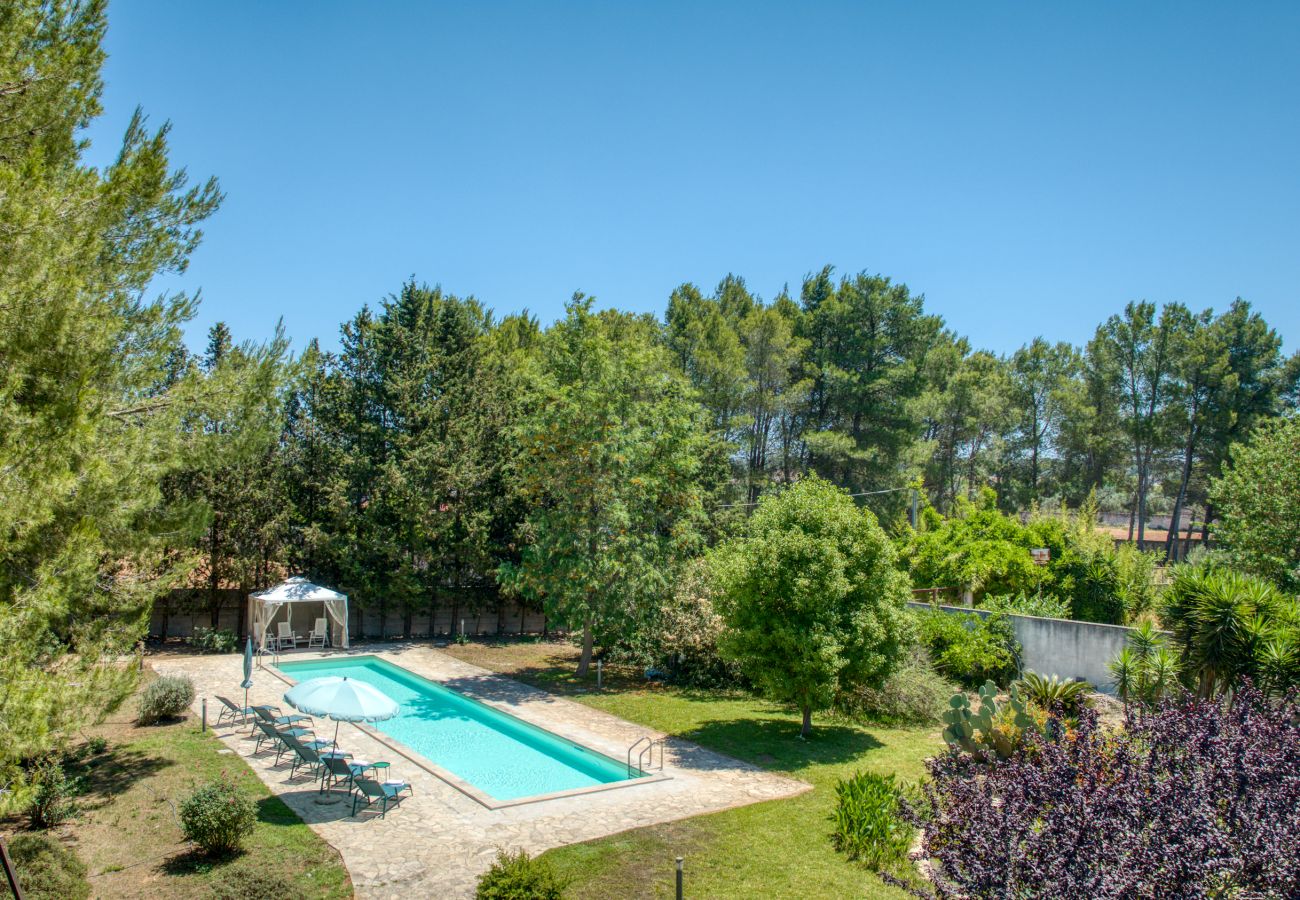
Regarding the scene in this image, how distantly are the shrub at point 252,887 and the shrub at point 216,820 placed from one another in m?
0.91

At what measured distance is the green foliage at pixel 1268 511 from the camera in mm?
23422

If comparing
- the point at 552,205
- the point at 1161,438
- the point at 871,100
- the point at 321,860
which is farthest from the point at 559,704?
the point at 1161,438

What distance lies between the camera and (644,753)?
647 inches

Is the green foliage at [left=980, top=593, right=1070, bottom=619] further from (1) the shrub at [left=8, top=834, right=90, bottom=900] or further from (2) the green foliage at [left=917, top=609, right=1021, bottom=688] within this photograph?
(1) the shrub at [left=8, top=834, right=90, bottom=900]

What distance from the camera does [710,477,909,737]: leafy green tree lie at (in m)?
15.5

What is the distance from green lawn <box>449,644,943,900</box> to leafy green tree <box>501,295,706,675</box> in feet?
8.99

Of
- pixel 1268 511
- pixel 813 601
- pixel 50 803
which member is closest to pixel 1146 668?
pixel 813 601

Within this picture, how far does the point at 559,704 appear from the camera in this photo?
2061 cm

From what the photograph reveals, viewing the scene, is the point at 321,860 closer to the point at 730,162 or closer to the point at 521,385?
the point at 730,162

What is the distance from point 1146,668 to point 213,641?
84.5ft

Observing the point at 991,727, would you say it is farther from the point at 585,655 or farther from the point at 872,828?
the point at 585,655

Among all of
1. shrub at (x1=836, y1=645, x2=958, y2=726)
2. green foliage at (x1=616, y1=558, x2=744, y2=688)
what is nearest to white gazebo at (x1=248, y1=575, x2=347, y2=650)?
green foliage at (x1=616, y1=558, x2=744, y2=688)

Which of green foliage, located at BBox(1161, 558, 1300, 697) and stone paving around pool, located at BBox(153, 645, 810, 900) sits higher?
green foliage, located at BBox(1161, 558, 1300, 697)

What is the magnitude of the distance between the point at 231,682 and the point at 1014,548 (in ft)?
77.5
